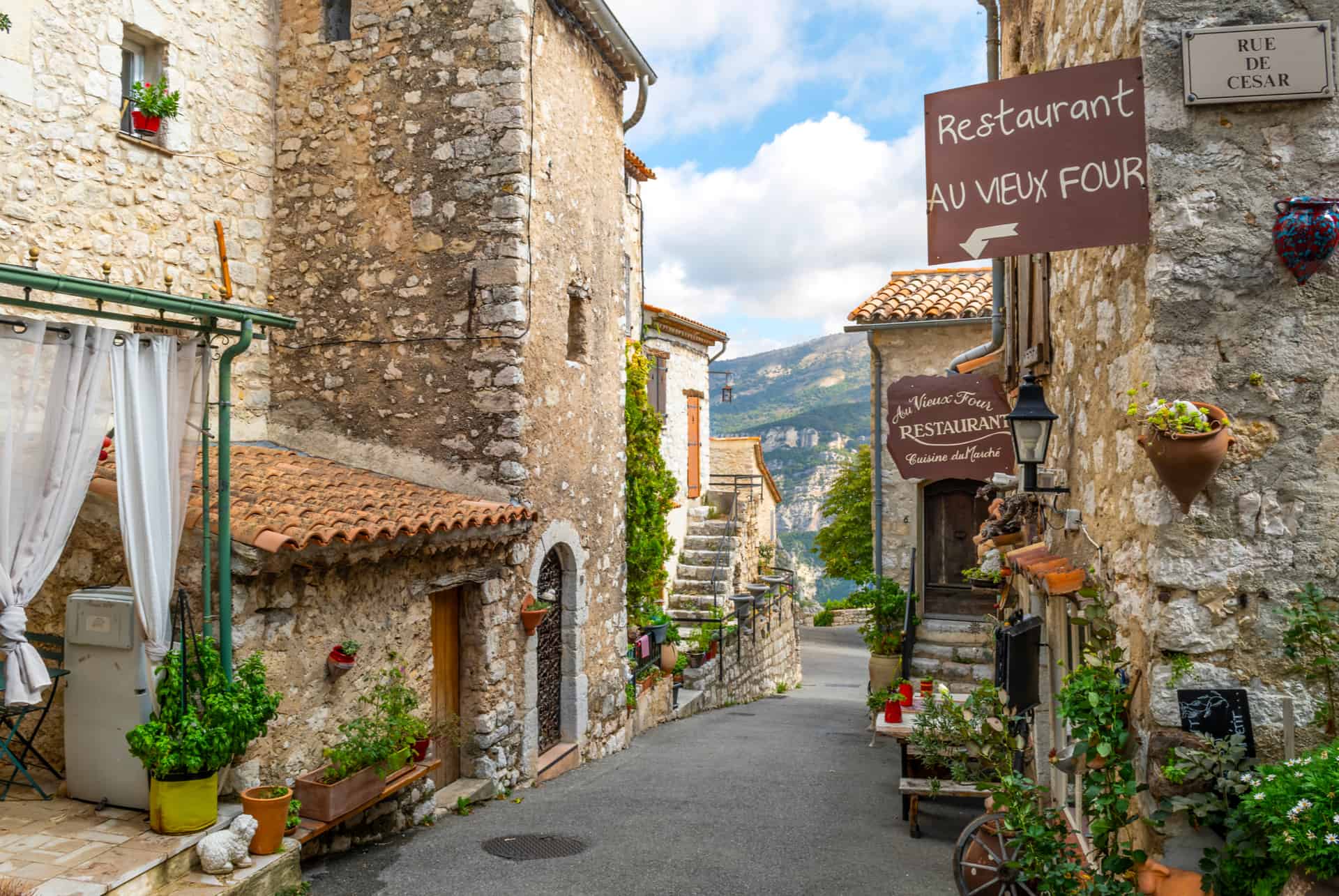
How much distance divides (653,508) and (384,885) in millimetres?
6913

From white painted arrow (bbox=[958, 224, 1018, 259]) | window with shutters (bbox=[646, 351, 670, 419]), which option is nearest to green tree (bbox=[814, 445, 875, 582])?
window with shutters (bbox=[646, 351, 670, 419])

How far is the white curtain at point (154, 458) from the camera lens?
16.7 ft

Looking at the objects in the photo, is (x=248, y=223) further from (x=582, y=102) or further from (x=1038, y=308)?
(x=1038, y=308)

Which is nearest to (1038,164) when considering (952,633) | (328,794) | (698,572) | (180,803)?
(180,803)

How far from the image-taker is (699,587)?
57.4ft

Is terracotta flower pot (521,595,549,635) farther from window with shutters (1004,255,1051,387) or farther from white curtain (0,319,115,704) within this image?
window with shutters (1004,255,1051,387)

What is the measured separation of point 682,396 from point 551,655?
9.85 metres

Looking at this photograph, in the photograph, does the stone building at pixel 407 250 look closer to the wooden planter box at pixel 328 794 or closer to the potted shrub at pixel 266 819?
the wooden planter box at pixel 328 794

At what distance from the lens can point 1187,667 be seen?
344 cm

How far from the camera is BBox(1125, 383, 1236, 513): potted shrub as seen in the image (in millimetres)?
3293

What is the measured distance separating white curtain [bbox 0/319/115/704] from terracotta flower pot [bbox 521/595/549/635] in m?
4.40

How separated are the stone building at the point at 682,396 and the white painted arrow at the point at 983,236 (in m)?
12.9

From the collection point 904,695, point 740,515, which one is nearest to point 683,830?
point 904,695

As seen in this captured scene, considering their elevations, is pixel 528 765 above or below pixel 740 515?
below
